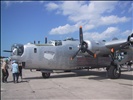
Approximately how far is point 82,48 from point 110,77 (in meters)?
3.20

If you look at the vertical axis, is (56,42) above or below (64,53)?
above

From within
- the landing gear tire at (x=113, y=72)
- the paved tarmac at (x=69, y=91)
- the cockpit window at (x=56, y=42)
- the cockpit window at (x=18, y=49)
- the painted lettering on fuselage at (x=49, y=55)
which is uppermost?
the cockpit window at (x=56, y=42)

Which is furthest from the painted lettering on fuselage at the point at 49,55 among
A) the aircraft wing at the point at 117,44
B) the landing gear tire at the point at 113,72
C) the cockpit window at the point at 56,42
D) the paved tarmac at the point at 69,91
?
the landing gear tire at the point at 113,72

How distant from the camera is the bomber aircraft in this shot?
572 inches

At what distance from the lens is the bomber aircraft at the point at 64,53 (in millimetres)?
14532

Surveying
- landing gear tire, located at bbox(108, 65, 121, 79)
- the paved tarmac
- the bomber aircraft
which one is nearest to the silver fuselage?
the bomber aircraft

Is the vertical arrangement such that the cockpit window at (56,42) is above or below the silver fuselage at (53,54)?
above

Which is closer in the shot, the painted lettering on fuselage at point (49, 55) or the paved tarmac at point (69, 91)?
the paved tarmac at point (69, 91)

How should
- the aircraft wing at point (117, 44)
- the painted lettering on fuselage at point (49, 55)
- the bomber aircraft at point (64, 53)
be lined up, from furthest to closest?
the painted lettering on fuselage at point (49, 55) → the bomber aircraft at point (64, 53) → the aircraft wing at point (117, 44)

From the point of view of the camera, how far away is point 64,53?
16.0 m

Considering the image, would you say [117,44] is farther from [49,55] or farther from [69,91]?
[69,91]

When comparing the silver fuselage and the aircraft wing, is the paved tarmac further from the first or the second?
the aircraft wing

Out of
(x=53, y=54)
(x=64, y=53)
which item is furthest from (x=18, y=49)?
(x=64, y=53)

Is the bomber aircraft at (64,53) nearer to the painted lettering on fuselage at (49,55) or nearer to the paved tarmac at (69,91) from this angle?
the painted lettering on fuselage at (49,55)
